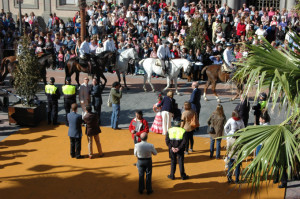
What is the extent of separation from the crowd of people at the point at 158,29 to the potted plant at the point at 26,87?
538 cm

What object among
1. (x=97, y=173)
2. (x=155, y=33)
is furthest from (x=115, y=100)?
(x=155, y=33)

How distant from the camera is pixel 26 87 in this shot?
14.7 meters

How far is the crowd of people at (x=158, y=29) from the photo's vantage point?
73.8 ft

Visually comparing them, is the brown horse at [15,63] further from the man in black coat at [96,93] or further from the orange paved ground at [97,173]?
the orange paved ground at [97,173]

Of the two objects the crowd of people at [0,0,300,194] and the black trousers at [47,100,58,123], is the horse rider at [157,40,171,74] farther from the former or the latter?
the black trousers at [47,100,58,123]

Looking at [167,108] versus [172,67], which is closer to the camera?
[167,108]

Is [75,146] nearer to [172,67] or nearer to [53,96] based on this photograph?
[53,96]

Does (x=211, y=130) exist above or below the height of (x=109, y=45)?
below

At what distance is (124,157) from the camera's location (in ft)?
39.4

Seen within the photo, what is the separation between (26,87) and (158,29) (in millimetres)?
12750

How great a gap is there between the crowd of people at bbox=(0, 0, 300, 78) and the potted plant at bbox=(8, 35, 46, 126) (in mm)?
5377

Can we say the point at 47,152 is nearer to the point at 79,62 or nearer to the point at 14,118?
the point at 14,118

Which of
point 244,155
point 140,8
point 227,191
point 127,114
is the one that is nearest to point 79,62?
point 127,114

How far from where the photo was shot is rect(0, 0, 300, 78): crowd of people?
2250 cm
